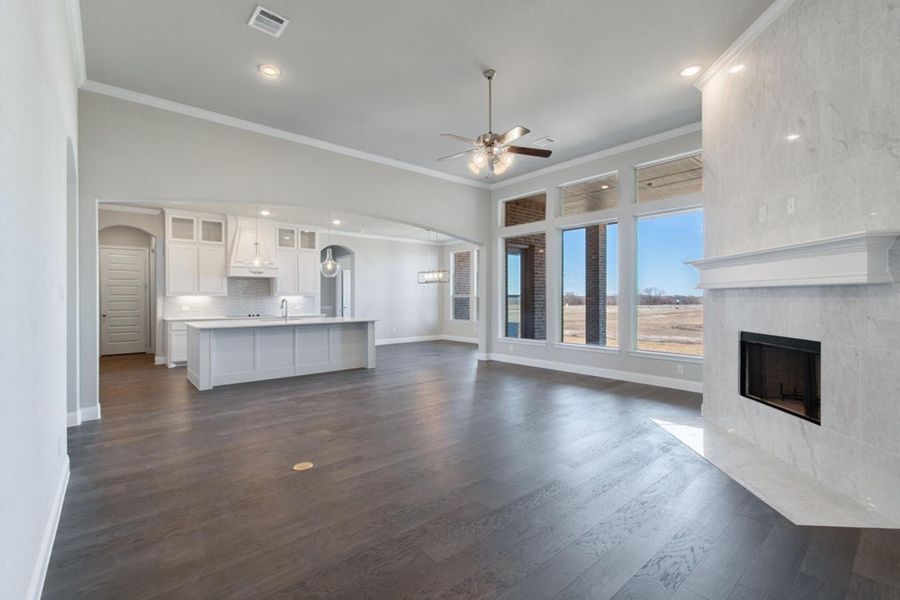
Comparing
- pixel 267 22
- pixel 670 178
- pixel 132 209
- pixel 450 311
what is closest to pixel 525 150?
pixel 267 22

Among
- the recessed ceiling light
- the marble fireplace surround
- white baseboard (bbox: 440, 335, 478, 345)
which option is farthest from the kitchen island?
the marble fireplace surround

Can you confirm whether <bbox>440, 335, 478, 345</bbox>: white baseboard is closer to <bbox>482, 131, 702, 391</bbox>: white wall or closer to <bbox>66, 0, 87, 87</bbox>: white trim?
<bbox>482, 131, 702, 391</bbox>: white wall

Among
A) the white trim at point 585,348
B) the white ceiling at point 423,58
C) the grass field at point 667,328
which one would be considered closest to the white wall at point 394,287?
the white trim at point 585,348

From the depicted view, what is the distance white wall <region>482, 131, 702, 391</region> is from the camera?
5703 mm

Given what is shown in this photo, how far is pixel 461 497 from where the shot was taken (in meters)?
2.69

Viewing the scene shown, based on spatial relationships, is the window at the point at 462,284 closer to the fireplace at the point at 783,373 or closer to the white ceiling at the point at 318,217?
the white ceiling at the point at 318,217

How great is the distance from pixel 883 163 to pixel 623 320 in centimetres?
397

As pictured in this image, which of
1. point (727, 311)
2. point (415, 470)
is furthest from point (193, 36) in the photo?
point (727, 311)

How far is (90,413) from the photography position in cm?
435

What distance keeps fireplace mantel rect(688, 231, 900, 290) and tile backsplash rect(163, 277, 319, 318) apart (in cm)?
869

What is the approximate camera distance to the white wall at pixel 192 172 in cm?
435

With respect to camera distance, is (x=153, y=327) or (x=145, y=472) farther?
(x=153, y=327)

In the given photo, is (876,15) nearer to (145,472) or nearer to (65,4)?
(65,4)

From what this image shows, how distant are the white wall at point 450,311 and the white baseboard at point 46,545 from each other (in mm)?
9398
